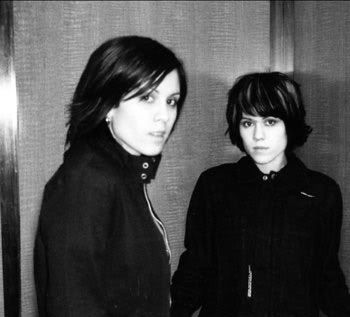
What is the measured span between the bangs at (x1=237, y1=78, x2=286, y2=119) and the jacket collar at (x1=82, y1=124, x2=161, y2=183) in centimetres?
44

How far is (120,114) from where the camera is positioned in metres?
0.97

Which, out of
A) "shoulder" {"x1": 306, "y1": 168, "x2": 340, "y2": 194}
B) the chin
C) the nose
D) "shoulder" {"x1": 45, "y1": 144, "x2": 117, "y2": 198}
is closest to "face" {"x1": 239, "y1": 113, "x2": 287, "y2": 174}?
the nose

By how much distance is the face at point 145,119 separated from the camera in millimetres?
968

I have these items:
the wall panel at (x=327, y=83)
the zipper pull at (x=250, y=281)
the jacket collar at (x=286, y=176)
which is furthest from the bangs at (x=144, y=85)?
the wall panel at (x=327, y=83)

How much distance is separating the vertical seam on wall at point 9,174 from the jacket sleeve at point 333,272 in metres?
1.00

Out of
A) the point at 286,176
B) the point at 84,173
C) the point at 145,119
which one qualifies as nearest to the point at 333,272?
the point at 286,176

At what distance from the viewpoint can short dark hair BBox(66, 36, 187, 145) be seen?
0.91m

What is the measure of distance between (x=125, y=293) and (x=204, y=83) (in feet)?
3.32

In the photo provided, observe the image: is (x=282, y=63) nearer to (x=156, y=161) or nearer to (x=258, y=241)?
(x=258, y=241)

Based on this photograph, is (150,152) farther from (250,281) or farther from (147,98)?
(250,281)

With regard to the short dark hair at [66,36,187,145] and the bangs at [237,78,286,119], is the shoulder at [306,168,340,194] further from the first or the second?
the short dark hair at [66,36,187,145]

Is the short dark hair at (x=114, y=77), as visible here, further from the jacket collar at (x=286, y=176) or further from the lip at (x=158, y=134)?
the jacket collar at (x=286, y=176)

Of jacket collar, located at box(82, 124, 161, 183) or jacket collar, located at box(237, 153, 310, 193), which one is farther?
jacket collar, located at box(237, 153, 310, 193)

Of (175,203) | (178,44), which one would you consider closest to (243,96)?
(178,44)
